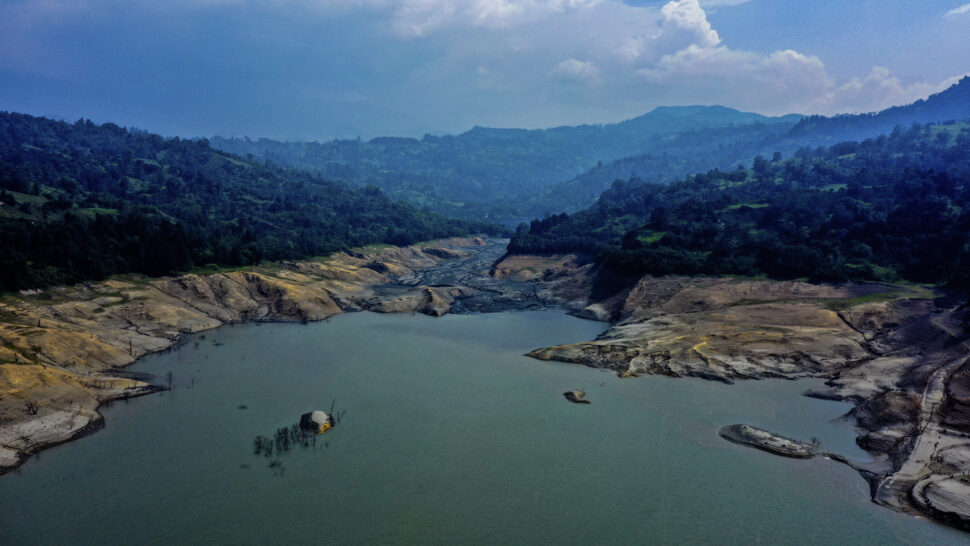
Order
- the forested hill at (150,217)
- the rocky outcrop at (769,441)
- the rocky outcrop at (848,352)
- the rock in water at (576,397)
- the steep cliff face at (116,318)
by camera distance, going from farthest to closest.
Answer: the forested hill at (150,217) → the rock in water at (576,397) → the steep cliff face at (116,318) → the rocky outcrop at (769,441) → the rocky outcrop at (848,352)

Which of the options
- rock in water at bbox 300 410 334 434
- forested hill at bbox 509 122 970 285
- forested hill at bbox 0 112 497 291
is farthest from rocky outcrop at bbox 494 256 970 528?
forested hill at bbox 0 112 497 291

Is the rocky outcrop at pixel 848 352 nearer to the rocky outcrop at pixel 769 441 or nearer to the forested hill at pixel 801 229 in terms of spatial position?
the rocky outcrop at pixel 769 441

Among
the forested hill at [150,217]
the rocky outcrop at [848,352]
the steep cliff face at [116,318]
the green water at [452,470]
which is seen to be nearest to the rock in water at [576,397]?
the green water at [452,470]

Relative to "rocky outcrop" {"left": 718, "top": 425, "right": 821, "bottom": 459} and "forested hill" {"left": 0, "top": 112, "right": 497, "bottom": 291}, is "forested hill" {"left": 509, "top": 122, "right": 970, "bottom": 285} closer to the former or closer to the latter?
"rocky outcrop" {"left": 718, "top": 425, "right": 821, "bottom": 459}

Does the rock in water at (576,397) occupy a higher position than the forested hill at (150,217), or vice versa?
the forested hill at (150,217)

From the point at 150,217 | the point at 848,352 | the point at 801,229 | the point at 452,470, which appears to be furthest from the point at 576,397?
the point at 150,217

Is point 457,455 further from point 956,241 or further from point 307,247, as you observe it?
point 307,247
